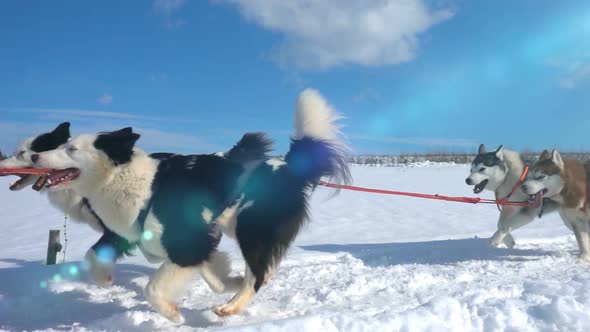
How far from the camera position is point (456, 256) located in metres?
5.26

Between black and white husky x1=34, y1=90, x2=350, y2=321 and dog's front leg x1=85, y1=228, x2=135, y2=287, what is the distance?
2.80ft

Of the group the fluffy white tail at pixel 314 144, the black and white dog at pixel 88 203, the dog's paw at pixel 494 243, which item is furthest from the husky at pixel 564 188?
the black and white dog at pixel 88 203

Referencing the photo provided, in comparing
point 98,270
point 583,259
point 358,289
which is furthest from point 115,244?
point 583,259

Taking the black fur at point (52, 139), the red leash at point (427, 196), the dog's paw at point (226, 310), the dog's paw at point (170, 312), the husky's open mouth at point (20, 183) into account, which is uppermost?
the black fur at point (52, 139)

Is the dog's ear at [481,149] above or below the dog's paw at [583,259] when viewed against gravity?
above

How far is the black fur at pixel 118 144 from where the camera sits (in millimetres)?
3145

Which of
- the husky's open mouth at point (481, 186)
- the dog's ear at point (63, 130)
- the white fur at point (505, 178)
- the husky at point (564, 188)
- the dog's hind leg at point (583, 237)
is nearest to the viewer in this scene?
the dog's ear at point (63, 130)

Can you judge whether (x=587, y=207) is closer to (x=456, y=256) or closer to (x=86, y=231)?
(x=456, y=256)

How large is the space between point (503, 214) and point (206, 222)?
4.44 meters

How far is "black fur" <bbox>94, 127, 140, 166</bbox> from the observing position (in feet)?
10.3

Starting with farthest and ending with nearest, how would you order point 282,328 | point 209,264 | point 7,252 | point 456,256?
point 7,252, point 456,256, point 209,264, point 282,328

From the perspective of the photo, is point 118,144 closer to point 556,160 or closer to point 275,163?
point 275,163

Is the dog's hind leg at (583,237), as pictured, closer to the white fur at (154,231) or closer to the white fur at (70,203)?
the white fur at (154,231)

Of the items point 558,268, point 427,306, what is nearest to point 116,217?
point 427,306
